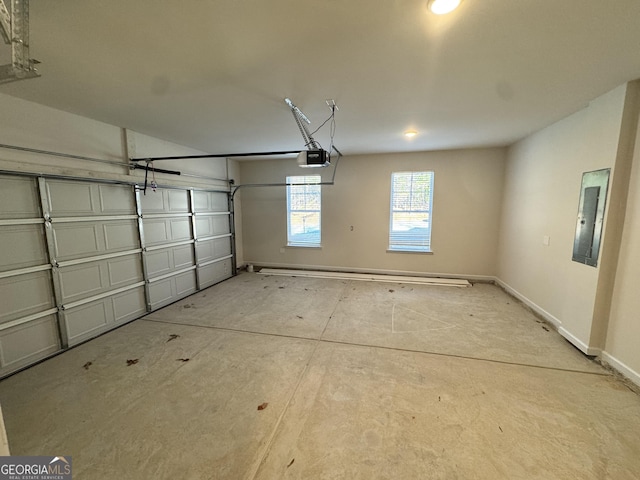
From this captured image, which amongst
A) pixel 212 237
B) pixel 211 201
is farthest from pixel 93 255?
pixel 211 201

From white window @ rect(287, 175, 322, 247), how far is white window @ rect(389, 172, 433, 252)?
168 centimetres

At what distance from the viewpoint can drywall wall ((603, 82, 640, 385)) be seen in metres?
2.15

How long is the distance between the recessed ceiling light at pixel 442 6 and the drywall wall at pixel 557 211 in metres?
2.15

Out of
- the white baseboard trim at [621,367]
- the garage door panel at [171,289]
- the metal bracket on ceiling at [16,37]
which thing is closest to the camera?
the metal bracket on ceiling at [16,37]

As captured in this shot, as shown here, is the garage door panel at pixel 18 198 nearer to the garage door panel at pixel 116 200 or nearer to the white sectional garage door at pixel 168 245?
the garage door panel at pixel 116 200

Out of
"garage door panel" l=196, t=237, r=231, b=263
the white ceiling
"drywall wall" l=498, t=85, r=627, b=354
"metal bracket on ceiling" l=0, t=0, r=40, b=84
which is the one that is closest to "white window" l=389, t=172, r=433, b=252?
"drywall wall" l=498, t=85, r=627, b=354

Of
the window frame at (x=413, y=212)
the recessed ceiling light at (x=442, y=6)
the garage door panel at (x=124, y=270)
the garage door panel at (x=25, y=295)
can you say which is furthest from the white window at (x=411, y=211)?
the garage door panel at (x=25, y=295)

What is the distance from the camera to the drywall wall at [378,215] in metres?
4.83

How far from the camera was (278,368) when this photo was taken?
2.40 meters

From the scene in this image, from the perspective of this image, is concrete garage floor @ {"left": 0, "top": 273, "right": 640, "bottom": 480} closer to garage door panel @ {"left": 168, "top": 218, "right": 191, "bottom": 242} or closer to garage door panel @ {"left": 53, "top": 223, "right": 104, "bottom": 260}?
garage door panel @ {"left": 53, "top": 223, "right": 104, "bottom": 260}

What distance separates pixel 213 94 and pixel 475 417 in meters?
3.49

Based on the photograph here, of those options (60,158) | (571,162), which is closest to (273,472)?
(60,158)

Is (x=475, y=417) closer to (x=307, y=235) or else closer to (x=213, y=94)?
(x=213, y=94)

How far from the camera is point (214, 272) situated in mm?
5133
